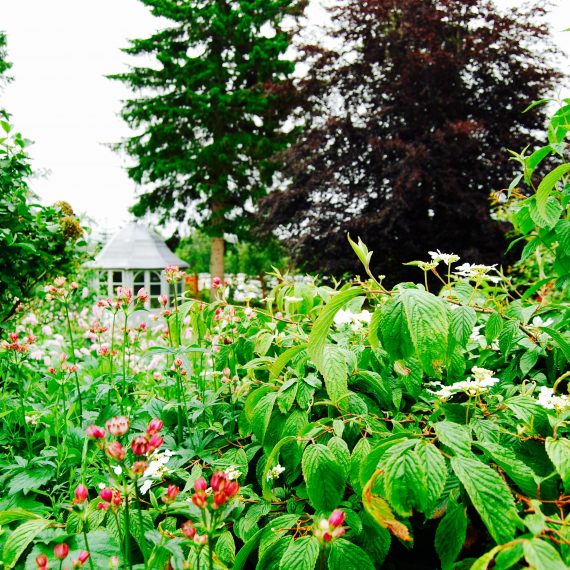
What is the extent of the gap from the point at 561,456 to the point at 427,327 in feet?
0.97

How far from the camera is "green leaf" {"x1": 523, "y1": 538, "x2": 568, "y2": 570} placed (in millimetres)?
638

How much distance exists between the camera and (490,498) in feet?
2.42

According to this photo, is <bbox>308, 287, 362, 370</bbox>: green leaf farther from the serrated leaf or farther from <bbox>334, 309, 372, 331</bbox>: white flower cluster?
<bbox>334, 309, 372, 331</bbox>: white flower cluster

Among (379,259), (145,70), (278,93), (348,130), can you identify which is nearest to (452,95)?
(348,130)

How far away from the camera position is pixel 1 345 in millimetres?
1805

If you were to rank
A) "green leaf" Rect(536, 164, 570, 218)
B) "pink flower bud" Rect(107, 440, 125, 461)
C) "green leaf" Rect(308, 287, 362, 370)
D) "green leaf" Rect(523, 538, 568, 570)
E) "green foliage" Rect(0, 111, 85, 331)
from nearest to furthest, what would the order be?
"green leaf" Rect(523, 538, 568, 570) → "pink flower bud" Rect(107, 440, 125, 461) → "green leaf" Rect(308, 287, 362, 370) → "green leaf" Rect(536, 164, 570, 218) → "green foliage" Rect(0, 111, 85, 331)

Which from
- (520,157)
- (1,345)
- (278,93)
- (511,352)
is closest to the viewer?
(511,352)

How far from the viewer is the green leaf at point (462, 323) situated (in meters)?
0.98

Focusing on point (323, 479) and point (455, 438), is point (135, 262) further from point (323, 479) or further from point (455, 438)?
point (455, 438)

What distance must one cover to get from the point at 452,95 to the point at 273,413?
10.9 metres

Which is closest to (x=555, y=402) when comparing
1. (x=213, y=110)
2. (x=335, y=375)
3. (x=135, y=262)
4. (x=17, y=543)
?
(x=335, y=375)

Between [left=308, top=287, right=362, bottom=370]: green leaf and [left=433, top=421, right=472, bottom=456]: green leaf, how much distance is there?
0.71 feet

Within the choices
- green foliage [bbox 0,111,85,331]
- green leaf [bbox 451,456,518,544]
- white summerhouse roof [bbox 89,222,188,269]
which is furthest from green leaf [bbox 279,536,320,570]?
white summerhouse roof [bbox 89,222,188,269]

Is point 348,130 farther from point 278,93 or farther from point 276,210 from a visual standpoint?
point 278,93
